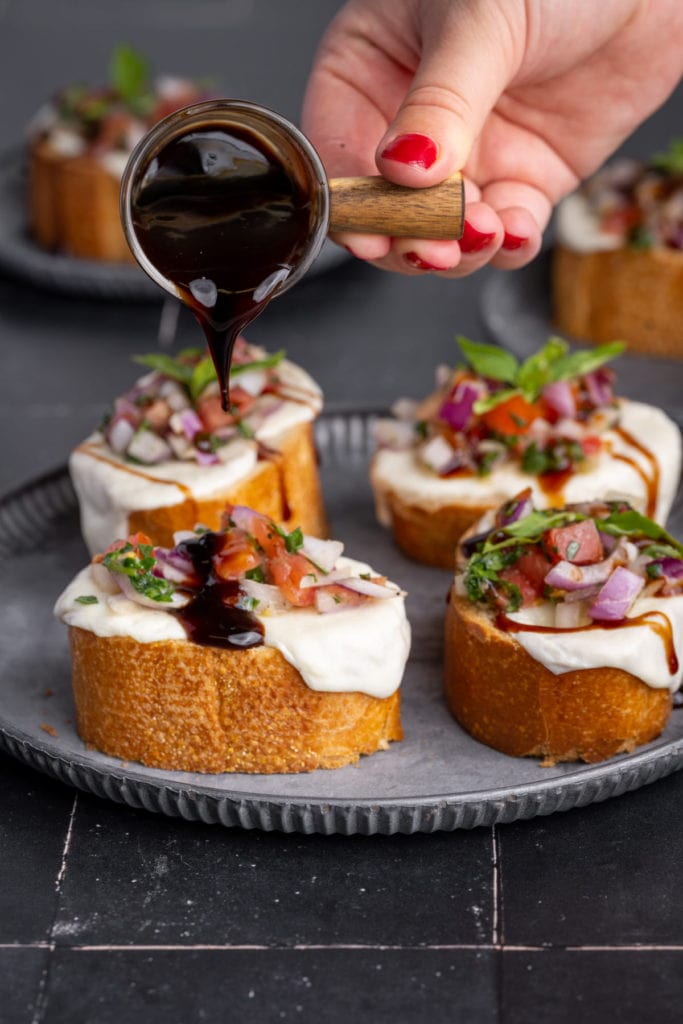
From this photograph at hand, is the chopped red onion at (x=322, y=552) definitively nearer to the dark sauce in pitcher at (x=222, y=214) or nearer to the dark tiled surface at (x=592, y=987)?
the dark sauce in pitcher at (x=222, y=214)

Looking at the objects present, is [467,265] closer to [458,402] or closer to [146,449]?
[458,402]

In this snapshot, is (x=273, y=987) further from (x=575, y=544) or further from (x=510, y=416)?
(x=510, y=416)

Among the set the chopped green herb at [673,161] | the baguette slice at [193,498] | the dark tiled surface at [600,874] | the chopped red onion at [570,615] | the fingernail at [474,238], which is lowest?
the dark tiled surface at [600,874]

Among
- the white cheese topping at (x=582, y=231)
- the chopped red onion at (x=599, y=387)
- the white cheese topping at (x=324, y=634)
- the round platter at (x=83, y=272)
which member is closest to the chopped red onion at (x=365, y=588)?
the white cheese topping at (x=324, y=634)

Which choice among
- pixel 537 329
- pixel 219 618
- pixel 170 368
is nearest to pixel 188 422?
pixel 170 368

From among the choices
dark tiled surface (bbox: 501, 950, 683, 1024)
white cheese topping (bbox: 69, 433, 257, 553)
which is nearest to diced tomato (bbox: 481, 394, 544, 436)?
white cheese topping (bbox: 69, 433, 257, 553)

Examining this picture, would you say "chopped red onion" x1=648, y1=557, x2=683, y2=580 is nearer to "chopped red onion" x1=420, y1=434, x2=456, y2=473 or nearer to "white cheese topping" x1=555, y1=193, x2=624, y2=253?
"chopped red onion" x1=420, y1=434, x2=456, y2=473

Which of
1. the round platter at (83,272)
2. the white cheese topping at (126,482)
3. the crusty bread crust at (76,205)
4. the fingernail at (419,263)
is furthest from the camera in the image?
the crusty bread crust at (76,205)
